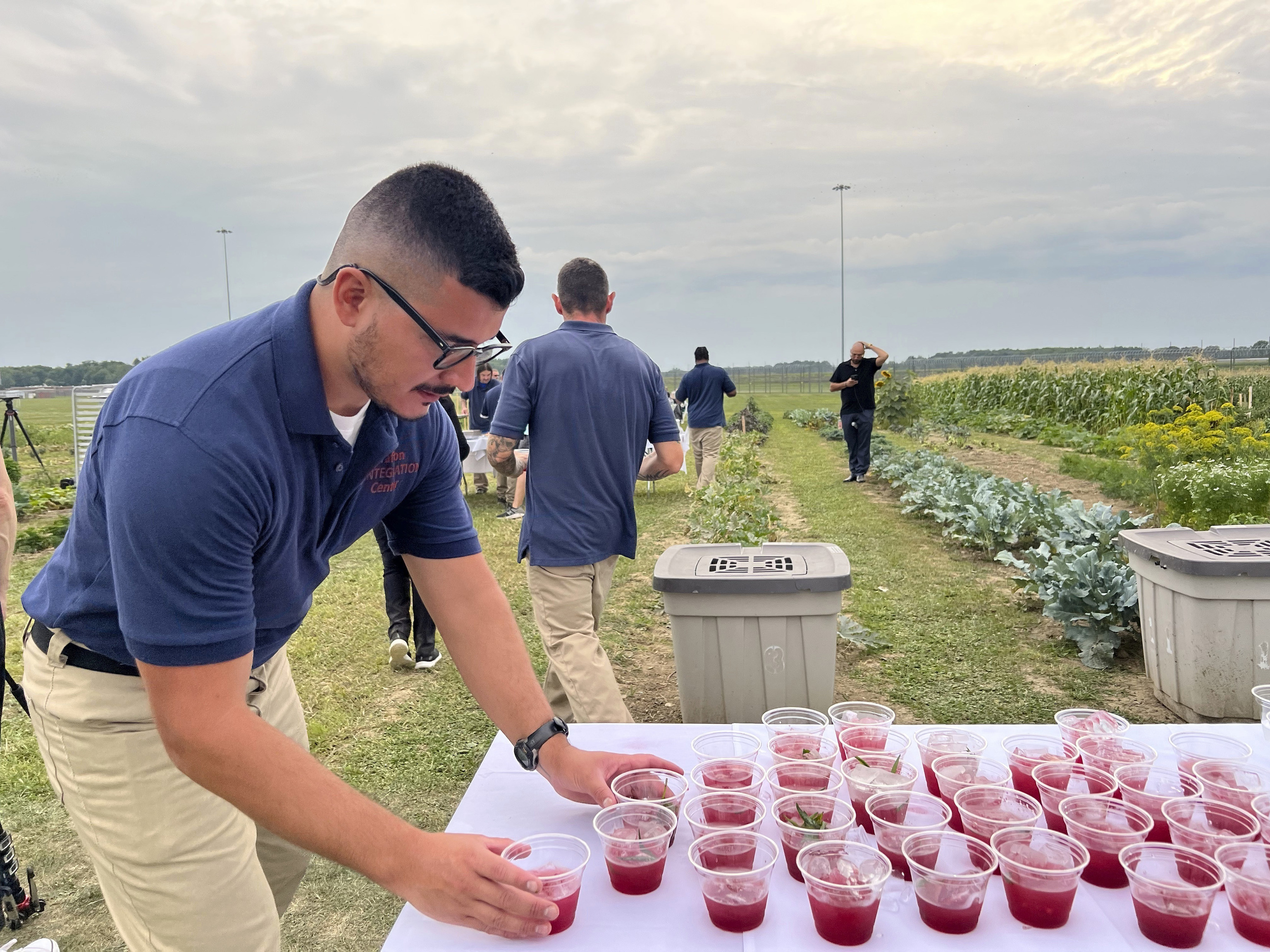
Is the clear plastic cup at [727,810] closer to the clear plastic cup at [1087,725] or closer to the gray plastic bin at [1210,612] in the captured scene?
the clear plastic cup at [1087,725]

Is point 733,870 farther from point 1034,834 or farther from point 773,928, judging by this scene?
point 1034,834

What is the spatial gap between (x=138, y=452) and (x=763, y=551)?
313cm

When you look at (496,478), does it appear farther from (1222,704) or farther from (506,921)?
(506,921)

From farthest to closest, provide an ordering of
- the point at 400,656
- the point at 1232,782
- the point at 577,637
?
the point at 400,656, the point at 577,637, the point at 1232,782

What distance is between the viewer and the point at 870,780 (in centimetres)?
166

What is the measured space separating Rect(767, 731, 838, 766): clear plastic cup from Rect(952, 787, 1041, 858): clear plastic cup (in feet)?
0.90

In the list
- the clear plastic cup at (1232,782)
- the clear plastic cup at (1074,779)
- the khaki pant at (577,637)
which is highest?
the clear plastic cup at (1074,779)

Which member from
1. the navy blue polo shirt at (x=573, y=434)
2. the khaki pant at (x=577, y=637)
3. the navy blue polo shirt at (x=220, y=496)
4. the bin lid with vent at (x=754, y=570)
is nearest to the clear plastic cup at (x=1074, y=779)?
the navy blue polo shirt at (x=220, y=496)

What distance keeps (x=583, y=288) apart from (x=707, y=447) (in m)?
8.33

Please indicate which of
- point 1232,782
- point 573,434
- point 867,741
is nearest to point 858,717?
point 867,741

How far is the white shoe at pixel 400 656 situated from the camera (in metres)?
5.65

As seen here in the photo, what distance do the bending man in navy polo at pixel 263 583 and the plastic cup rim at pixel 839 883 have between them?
1.39 feet

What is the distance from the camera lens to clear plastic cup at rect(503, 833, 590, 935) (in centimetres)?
141

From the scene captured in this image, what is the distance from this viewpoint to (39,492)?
38.2 feet
